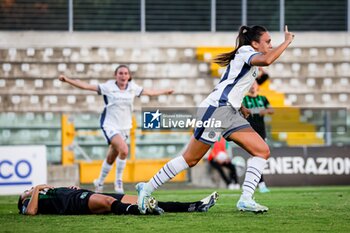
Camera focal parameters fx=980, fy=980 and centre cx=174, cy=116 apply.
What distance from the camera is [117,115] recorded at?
19.3 m

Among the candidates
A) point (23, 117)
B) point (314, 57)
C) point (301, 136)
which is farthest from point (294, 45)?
point (23, 117)

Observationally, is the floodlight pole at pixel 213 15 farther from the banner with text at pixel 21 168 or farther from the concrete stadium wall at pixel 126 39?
the banner with text at pixel 21 168

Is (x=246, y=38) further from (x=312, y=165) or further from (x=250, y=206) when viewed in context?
(x=312, y=165)

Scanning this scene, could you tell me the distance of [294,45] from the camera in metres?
28.9

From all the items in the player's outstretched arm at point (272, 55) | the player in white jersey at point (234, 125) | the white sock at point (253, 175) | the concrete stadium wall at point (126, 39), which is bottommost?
the white sock at point (253, 175)

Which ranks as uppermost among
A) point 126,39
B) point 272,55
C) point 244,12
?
point 244,12

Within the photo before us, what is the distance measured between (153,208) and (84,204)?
87cm

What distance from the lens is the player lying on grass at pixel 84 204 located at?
11844 mm

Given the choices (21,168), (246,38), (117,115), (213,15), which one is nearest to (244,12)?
(213,15)

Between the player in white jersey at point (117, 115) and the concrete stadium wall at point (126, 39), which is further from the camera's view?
the concrete stadium wall at point (126, 39)

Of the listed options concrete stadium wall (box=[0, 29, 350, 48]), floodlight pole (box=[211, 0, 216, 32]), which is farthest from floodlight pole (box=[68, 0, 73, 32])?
floodlight pole (box=[211, 0, 216, 32])

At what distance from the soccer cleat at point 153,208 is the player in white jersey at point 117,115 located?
6.99 metres

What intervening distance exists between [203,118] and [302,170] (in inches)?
463

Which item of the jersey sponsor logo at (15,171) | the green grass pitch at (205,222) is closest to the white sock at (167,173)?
the green grass pitch at (205,222)
